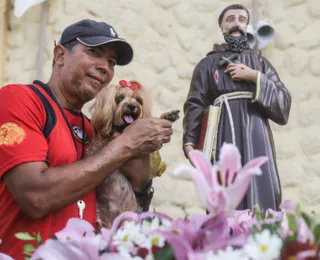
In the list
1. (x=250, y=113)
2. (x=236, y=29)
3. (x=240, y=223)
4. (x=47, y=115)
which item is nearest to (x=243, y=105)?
(x=250, y=113)

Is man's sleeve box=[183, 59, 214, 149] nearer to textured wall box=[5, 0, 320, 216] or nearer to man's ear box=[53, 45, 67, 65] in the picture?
man's ear box=[53, 45, 67, 65]

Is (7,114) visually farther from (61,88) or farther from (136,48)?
(136,48)

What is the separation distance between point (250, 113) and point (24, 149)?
38.6 inches

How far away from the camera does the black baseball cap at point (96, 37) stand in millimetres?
1346

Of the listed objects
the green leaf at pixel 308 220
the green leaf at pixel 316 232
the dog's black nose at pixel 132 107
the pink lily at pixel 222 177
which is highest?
the dog's black nose at pixel 132 107

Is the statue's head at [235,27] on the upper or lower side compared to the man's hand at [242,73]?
upper

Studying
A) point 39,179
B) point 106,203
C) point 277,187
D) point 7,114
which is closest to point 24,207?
point 39,179

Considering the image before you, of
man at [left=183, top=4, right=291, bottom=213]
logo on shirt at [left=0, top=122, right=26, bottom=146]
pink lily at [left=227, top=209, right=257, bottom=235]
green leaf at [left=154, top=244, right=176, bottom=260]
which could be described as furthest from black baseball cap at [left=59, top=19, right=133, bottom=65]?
green leaf at [left=154, top=244, right=176, bottom=260]

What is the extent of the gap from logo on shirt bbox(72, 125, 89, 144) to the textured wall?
5.09 ft

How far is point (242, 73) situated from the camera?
6.33 feet

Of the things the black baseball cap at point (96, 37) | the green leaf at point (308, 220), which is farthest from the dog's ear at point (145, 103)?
the green leaf at point (308, 220)

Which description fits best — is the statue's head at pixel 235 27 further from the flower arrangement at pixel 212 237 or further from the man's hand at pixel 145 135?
the flower arrangement at pixel 212 237

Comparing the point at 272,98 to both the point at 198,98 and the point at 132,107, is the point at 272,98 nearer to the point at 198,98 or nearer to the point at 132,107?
the point at 198,98

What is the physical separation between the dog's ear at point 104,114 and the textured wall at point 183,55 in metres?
1.41
